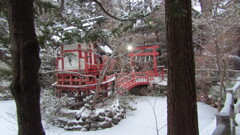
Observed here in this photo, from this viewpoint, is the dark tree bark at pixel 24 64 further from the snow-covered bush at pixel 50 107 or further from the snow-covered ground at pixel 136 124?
the snow-covered bush at pixel 50 107

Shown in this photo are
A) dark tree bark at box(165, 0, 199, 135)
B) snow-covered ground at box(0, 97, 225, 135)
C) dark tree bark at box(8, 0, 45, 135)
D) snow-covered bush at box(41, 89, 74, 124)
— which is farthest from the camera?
snow-covered bush at box(41, 89, 74, 124)

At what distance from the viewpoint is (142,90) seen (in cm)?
1226

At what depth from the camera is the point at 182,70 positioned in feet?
5.06

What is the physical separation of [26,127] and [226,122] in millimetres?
1921

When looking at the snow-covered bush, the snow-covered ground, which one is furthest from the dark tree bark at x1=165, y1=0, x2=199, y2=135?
the snow-covered bush

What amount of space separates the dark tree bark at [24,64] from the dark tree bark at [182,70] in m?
1.30

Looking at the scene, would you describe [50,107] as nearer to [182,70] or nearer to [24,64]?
[24,64]

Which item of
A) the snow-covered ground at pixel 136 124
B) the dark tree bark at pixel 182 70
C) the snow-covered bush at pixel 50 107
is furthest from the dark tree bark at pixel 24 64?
the snow-covered bush at pixel 50 107

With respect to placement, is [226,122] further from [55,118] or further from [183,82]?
[55,118]

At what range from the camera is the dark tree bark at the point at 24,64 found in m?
1.33

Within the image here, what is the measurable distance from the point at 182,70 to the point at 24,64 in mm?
1457

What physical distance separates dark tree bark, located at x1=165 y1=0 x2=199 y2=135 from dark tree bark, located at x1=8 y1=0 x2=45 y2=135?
1299mm

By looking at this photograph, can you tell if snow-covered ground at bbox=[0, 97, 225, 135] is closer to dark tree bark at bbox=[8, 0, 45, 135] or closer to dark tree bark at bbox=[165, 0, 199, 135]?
dark tree bark at bbox=[165, 0, 199, 135]

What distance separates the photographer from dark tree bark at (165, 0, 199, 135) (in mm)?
1533
